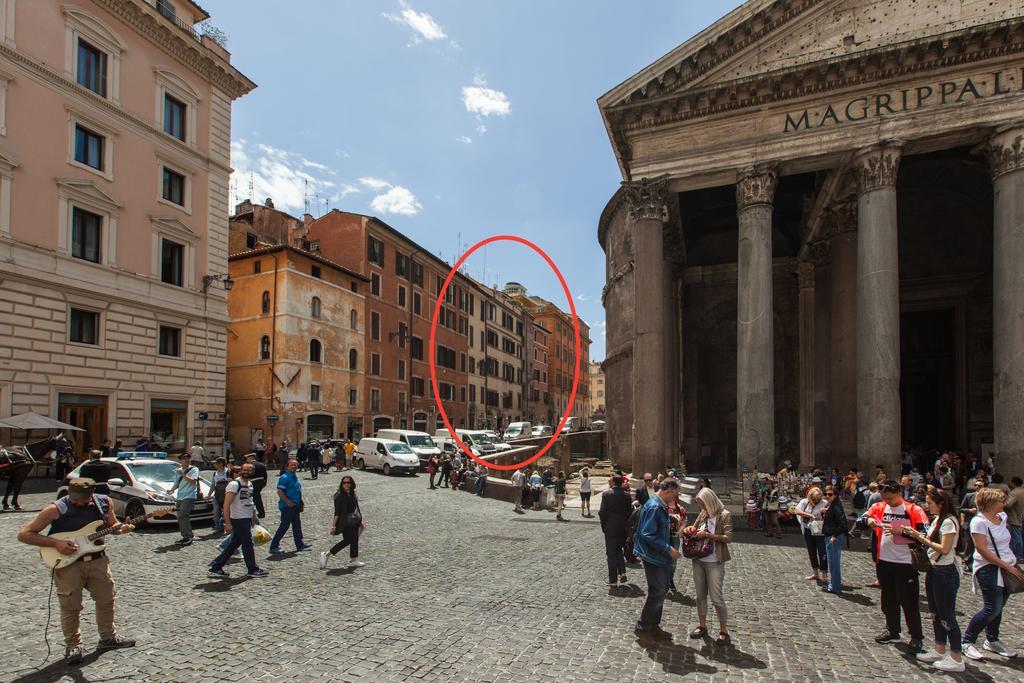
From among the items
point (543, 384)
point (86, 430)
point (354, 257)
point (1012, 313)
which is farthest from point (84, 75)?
point (543, 384)

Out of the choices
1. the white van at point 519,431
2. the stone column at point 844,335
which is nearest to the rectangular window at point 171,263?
the stone column at point 844,335

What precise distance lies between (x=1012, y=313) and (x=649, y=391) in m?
8.75

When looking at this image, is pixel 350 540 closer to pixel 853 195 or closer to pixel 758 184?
pixel 758 184

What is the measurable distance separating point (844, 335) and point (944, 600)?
16443 mm

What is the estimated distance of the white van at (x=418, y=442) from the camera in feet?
101

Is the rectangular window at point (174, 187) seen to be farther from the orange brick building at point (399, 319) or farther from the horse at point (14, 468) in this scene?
the orange brick building at point (399, 319)

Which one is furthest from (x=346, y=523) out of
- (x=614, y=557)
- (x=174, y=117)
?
(x=174, y=117)

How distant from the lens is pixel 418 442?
3178cm

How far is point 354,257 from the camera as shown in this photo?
1682 inches

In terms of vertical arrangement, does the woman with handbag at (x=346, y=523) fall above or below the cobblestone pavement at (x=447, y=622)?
above

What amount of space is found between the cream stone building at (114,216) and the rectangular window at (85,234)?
0.04 metres

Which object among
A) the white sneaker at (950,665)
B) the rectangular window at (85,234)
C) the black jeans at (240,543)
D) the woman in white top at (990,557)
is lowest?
the white sneaker at (950,665)

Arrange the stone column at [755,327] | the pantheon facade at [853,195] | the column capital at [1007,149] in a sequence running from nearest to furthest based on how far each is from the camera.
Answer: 1. the column capital at [1007,149]
2. the pantheon facade at [853,195]
3. the stone column at [755,327]

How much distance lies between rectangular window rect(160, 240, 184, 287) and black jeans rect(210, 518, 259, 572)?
1866 cm
